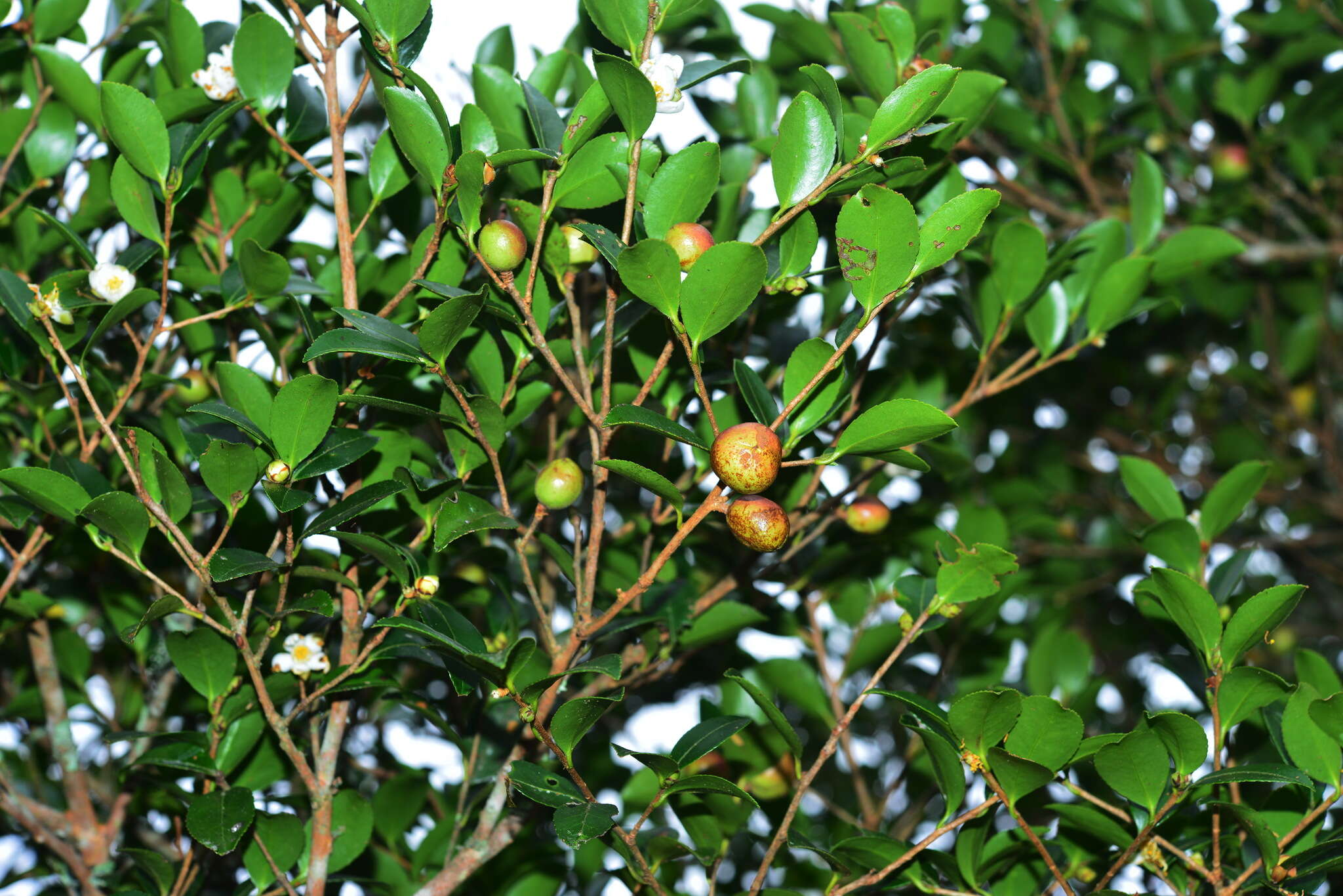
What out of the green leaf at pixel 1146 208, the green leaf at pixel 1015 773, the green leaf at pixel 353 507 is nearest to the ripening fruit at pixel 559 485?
the green leaf at pixel 353 507

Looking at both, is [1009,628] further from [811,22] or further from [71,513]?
[71,513]

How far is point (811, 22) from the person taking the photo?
175cm

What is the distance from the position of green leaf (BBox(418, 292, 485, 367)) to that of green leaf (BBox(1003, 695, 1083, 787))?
0.69 metres

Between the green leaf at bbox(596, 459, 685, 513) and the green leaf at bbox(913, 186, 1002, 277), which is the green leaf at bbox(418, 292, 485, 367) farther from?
the green leaf at bbox(913, 186, 1002, 277)

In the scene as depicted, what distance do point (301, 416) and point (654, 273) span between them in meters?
0.40

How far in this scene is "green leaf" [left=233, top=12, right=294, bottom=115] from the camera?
4.46 ft

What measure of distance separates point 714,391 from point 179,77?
82 centimetres

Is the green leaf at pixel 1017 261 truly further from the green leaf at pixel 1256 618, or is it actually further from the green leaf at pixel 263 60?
the green leaf at pixel 263 60

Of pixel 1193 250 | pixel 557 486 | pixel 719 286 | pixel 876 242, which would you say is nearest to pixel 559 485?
pixel 557 486

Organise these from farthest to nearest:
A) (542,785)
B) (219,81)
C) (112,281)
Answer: (219,81) < (112,281) < (542,785)

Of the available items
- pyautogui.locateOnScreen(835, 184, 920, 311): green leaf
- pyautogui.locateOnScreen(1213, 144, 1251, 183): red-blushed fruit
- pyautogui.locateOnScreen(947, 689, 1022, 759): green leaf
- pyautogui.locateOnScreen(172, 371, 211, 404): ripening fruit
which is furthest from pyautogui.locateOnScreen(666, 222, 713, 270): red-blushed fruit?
pyautogui.locateOnScreen(1213, 144, 1251, 183): red-blushed fruit

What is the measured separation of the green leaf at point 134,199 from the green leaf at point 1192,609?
4.01ft

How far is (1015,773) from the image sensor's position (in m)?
1.13

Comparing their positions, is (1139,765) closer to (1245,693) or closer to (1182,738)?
(1182,738)
